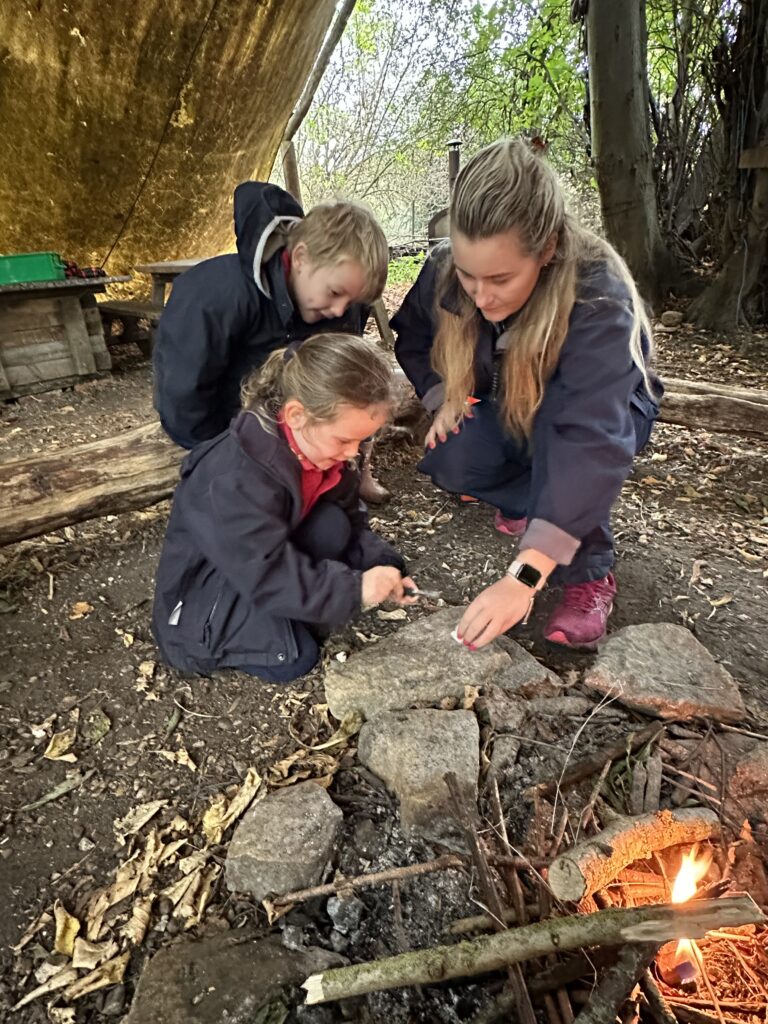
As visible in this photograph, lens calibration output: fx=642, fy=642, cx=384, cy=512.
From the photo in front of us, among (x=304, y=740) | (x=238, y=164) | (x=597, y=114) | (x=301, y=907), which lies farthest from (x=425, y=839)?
(x=238, y=164)

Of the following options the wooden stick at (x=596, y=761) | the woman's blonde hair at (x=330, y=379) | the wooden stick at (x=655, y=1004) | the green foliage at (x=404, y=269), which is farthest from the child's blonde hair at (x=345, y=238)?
the green foliage at (x=404, y=269)

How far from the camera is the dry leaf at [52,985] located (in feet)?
3.84

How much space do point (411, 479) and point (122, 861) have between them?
2.05 meters

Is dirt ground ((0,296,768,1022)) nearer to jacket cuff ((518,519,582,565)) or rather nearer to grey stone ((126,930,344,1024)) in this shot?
grey stone ((126,930,344,1024))

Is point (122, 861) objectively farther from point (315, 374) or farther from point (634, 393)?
point (634, 393)

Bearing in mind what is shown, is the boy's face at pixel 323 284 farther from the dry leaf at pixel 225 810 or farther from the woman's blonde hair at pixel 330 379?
the dry leaf at pixel 225 810

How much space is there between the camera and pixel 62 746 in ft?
5.54

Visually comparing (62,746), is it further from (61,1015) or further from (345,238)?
(345,238)

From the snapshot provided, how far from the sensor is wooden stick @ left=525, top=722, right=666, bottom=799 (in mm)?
1479

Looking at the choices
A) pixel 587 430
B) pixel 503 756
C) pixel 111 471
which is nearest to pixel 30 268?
pixel 111 471

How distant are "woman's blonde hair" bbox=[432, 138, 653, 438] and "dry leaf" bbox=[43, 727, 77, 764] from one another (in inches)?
59.4

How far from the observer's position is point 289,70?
6.47 metres

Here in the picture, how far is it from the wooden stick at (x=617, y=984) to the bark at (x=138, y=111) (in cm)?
619

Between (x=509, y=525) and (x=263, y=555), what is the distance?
123 cm
